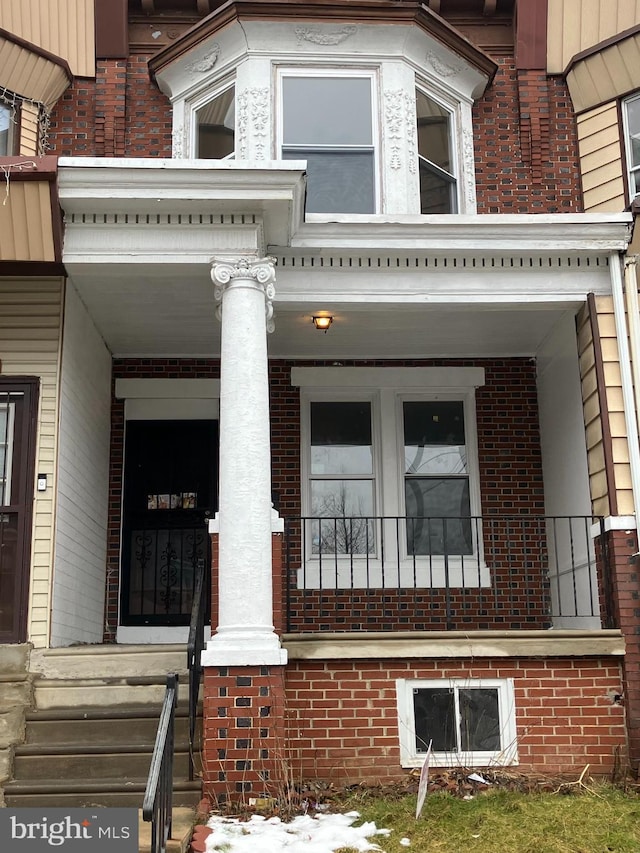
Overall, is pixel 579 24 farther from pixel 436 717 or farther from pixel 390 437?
pixel 436 717

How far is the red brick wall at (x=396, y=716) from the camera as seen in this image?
6.66m

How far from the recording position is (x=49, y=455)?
742 cm

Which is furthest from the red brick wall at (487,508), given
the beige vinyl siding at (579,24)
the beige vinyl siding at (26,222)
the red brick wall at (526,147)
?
the beige vinyl siding at (579,24)

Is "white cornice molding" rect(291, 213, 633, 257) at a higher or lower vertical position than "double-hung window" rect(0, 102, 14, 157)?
lower

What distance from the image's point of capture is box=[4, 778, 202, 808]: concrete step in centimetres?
584

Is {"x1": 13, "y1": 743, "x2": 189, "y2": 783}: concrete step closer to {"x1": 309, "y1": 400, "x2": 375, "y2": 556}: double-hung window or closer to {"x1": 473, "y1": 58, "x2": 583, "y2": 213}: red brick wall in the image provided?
{"x1": 309, "y1": 400, "x2": 375, "y2": 556}: double-hung window

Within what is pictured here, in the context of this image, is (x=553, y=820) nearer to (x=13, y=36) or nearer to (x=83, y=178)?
(x=83, y=178)

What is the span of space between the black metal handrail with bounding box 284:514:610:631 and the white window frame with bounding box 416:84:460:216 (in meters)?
3.25

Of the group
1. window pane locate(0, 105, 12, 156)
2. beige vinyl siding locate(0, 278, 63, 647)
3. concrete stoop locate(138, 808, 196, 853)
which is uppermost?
window pane locate(0, 105, 12, 156)

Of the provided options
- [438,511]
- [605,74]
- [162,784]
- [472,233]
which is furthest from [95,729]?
[605,74]

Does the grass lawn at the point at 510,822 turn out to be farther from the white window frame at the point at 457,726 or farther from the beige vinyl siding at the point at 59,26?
the beige vinyl siding at the point at 59,26

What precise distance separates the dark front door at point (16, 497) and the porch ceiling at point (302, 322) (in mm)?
1091

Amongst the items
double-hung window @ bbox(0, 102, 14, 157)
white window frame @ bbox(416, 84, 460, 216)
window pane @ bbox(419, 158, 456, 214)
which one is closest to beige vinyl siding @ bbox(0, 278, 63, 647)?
double-hung window @ bbox(0, 102, 14, 157)

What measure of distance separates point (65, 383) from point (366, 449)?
10.8 feet
